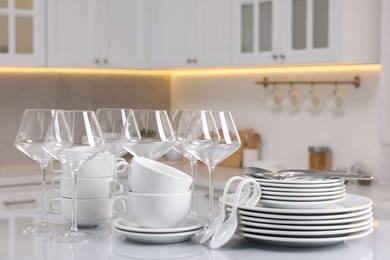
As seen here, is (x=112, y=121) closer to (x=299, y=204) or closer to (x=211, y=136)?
(x=211, y=136)

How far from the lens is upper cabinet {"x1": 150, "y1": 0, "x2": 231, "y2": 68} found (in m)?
4.41

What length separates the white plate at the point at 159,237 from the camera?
64.3 inches

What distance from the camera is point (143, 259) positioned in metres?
1.51

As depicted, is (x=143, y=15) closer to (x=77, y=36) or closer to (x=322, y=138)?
(x=77, y=36)

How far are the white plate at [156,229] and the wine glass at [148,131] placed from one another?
182 mm

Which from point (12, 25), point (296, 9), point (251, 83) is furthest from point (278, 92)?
point (12, 25)

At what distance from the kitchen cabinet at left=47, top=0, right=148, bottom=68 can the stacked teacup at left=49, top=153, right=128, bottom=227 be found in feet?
9.03

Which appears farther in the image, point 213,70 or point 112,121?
point 213,70

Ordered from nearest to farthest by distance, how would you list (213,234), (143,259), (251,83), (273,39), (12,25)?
(143,259) < (213,234) < (273,39) < (12,25) < (251,83)

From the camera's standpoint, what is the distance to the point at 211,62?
14.6 ft

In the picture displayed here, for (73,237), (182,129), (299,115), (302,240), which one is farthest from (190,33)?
(302,240)

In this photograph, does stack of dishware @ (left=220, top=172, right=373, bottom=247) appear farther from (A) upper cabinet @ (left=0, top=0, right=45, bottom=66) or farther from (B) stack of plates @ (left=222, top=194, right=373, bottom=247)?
(A) upper cabinet @ (left=0, top=0, right=45, bottom=66)

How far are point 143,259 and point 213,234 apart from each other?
0.63 feet

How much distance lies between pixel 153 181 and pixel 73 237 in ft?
0.82
